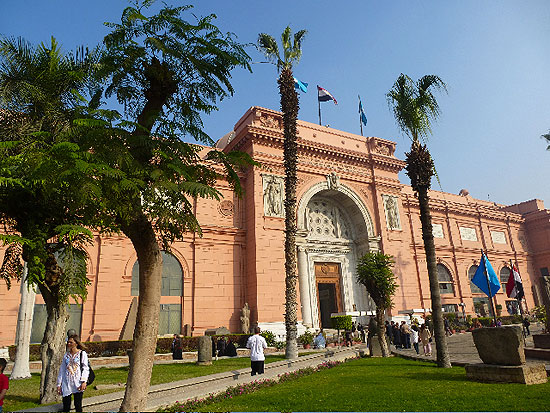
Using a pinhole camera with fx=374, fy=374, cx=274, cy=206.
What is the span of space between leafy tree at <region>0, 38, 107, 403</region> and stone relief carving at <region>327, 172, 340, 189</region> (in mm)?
17597

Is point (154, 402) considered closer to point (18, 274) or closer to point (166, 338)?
point (18, 274)

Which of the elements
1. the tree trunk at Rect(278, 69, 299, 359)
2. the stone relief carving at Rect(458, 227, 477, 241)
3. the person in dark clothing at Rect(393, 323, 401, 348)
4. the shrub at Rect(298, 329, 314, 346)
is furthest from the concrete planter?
the stone relief carving at Rect(458, 227, 477, 241)

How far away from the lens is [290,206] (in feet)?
53.7

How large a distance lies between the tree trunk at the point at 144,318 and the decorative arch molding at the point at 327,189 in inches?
684

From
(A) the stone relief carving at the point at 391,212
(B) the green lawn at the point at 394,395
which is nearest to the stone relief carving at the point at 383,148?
(A) the stone relief carving at the point at 391,212

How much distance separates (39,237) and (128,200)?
344 centimetres

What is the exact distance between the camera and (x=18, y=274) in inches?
348

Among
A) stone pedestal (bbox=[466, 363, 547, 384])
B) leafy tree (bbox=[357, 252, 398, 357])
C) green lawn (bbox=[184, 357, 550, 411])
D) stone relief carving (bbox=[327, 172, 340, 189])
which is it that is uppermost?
stone relief carving (bbox=[327, 172, 340, 189])

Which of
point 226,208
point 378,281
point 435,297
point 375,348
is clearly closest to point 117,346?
point 226,208

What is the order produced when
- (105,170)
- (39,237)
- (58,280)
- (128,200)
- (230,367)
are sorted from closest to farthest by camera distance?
(105,170)
(128,200)
(39,237)
(58,280)
(230,367)

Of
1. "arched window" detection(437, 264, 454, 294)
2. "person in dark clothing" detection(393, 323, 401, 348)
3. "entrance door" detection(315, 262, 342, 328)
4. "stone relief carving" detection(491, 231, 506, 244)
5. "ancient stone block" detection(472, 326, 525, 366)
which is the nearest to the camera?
"ancient stone block" detection(472, 326, 525, 366)

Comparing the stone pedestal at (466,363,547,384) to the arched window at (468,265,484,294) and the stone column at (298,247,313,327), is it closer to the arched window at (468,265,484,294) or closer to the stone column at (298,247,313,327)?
the stone column at (298,247,313,327)

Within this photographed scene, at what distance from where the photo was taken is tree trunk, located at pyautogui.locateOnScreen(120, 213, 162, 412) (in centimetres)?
566

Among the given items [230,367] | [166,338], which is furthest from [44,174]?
[166,338]
